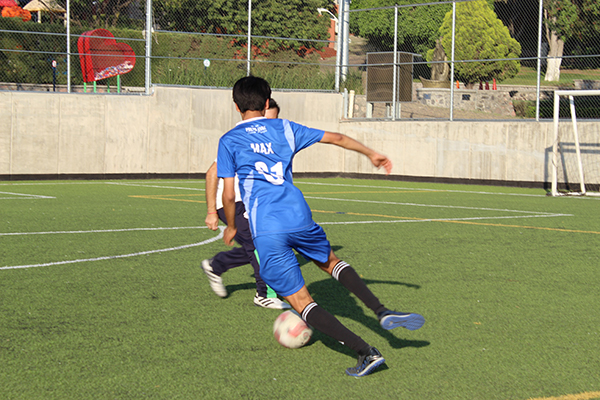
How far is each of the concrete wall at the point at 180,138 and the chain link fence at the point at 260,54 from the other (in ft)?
2.20

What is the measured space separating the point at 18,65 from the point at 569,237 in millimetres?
15984

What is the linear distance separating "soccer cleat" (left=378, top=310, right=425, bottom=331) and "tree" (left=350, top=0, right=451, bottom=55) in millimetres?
23769

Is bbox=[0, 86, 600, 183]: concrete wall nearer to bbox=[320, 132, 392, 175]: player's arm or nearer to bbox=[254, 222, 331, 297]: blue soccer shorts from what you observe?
bbox=[320, 132, 392, 175]: player's arm

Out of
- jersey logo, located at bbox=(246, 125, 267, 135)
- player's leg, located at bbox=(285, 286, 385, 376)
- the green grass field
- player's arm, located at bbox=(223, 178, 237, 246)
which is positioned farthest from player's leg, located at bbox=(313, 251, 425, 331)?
jersey logo, located at bbox=(246, 125, 267, 135)

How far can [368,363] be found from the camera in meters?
3.64

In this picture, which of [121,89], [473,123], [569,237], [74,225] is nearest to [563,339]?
[569,237]

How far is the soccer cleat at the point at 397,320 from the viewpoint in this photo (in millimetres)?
3736

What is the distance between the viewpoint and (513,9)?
85.8ft

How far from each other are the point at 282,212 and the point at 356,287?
2.00ft

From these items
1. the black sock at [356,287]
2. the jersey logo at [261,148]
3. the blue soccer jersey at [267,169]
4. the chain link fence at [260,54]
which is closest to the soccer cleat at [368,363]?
the black sock at [356,287]

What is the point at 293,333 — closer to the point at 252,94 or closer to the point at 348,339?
the point at 348,339

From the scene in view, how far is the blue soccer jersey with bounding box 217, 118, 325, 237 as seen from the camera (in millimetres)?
3779

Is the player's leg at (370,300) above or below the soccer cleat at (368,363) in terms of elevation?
above

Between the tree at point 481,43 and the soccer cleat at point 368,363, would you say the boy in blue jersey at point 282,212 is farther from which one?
the tree at point 481,43
